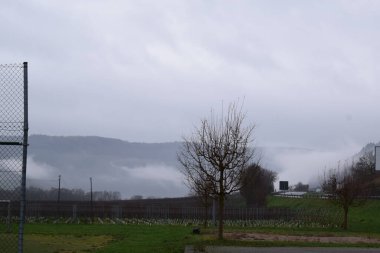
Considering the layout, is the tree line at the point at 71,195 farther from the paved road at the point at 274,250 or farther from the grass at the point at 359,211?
the paved road at the point at 274,250

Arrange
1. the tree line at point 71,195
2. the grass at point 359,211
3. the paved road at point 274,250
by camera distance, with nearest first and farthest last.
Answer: the paved road at point 274,250
the grass at point 359,211
the tree line at point 71,195

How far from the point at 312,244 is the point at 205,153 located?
5.31 meters

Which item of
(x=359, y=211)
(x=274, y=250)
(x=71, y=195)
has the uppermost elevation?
(x=71, y=195)

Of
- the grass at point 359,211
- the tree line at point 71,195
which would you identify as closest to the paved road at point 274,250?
the grass at point 359,211

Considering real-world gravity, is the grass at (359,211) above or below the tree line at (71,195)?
below

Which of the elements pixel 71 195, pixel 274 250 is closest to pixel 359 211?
pixel 71 195

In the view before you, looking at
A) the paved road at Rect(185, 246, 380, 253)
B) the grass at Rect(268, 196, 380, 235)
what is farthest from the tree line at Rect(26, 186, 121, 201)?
the paved road at Rect(185, 246, 380, 253)

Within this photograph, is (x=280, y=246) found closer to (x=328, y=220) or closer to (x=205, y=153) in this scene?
(x=205, y=153)

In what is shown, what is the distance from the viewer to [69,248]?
1936 cm

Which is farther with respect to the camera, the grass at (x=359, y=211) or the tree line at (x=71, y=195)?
the tree line at (x=71, y=195)

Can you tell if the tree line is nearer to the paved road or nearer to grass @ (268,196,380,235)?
grass @ (268,196,380,235)

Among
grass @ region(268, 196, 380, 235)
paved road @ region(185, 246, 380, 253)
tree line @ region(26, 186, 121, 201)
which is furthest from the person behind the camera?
tree line @ region(26, 186, 121, 201)

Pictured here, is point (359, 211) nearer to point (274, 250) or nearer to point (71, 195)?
point (71, 195)

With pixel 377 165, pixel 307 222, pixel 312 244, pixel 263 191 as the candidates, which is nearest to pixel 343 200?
pixel 377 165
